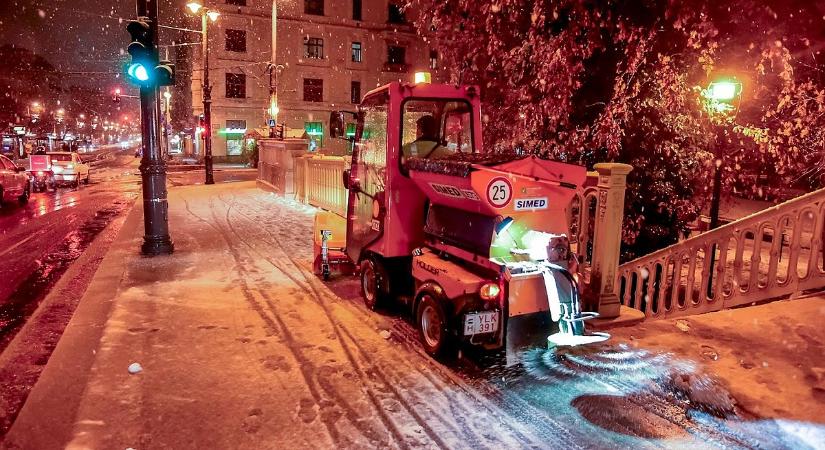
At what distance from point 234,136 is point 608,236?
47.8 m

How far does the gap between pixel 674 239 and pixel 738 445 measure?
5810 millimetres

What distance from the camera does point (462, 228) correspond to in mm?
5375

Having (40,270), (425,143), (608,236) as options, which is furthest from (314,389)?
(40,270)

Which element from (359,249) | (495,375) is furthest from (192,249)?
(495,375)

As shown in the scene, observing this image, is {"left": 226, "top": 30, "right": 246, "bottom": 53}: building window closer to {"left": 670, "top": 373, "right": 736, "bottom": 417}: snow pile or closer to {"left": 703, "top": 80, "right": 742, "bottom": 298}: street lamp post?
{"left": 703, "top": 80, "right": 742, "bottom": 298}: street lamp post

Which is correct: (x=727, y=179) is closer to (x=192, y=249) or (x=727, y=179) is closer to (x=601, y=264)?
(x=601, y=264)

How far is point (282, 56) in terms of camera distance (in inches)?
1914

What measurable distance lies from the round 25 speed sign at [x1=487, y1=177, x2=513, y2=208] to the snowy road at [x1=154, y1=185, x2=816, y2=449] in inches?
58.5

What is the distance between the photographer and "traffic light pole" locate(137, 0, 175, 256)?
9.25 meters

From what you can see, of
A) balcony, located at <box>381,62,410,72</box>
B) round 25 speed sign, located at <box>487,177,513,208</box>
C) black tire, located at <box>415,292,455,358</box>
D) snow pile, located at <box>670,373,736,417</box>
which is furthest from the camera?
balcony, located at <box>381,62,410,72</box>

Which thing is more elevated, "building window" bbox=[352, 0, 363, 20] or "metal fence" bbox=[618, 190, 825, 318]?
"building window" bbox=[352, 0, 363, 20]

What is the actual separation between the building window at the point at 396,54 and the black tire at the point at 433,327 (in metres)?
50.1

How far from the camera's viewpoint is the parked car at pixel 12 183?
662 inches

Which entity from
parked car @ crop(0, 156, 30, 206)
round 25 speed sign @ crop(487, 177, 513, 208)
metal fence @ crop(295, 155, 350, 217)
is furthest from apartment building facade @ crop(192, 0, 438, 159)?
round 25 speed sign @ crop(487, 177, 513, 208)
